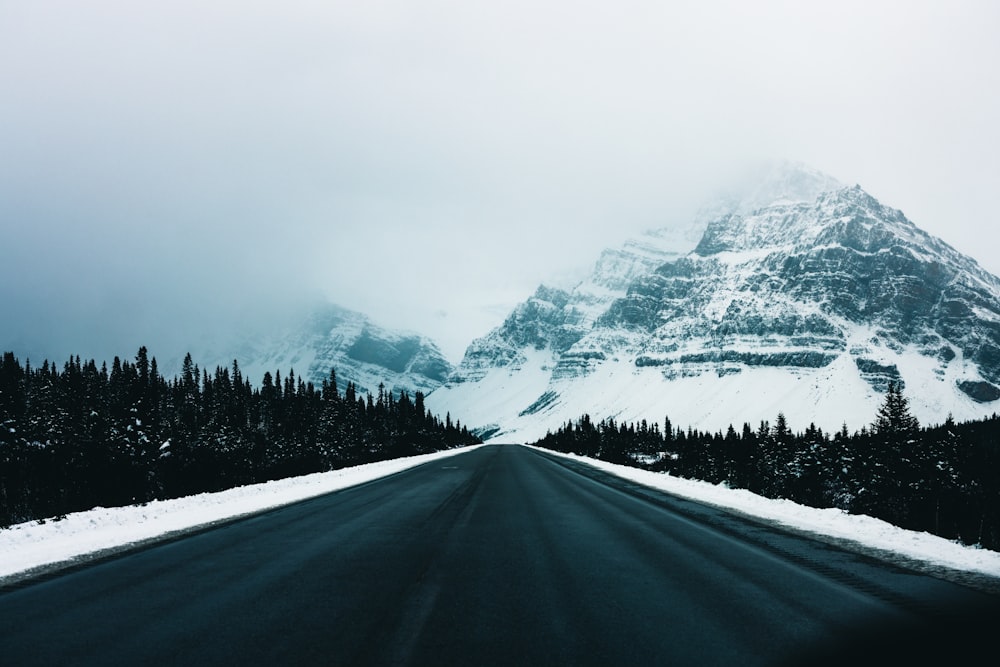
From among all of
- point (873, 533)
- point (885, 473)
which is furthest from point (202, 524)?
point (885, 473)

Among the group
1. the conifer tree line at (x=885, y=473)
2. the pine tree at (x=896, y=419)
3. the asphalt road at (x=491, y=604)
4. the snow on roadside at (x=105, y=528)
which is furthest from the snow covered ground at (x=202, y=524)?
the pine tree at (x=896, y=419)

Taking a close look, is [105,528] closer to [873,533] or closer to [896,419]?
[873,533]

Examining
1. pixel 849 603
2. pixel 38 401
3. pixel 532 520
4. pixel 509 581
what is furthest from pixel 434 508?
pixel 38 401

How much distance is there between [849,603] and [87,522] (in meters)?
17.2

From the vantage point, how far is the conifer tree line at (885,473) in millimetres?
14883

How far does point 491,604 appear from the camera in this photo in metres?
7.34

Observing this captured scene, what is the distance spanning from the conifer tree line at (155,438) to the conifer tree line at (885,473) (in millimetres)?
23043

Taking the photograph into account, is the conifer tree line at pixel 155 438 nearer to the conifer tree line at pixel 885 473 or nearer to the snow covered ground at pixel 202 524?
the snow covered ground at pixel 202 524

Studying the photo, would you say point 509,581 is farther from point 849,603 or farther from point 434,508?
point 434,508

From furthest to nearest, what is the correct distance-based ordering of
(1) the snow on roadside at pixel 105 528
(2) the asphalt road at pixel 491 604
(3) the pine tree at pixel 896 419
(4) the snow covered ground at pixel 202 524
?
1. (3) the pine tree at pixel 896 419
2. (1) the snow on roadside at pixel 105 528
3. (4) the snow covered ground at pixel 202 524
4. (2) the asphalt road at pixel 491 604

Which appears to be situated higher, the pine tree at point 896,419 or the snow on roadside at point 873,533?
the pine tree at point 896,419

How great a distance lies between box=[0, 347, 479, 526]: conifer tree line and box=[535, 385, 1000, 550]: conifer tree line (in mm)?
23043

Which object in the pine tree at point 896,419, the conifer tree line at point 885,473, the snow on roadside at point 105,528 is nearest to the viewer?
the snow on roadside at point 105,528

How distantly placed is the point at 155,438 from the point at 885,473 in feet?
178
